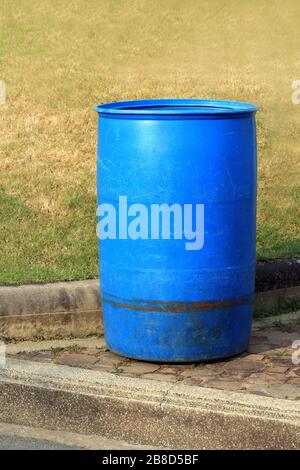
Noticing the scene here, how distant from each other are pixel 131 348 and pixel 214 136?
1.10 meters

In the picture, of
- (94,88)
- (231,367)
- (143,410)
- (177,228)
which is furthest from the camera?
(94,88)

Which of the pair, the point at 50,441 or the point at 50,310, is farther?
the point at 50,310

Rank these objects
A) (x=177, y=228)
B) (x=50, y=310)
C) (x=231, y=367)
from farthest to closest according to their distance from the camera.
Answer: (x=50, y=310), (x=231, y=367), (x=177, y=228)

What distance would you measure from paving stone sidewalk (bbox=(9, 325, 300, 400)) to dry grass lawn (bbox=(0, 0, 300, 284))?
820mm

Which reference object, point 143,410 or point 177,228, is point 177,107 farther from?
point 143,410

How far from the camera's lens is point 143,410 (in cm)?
476

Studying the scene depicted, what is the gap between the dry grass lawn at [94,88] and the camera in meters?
7.16

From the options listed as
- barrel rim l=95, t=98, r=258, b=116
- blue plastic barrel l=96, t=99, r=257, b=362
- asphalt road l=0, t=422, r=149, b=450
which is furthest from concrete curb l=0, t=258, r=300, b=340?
barrel rim l=95, t=98, r=258, b=116

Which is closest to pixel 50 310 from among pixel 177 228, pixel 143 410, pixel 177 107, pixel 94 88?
pixel 177 228

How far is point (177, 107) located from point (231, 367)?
1367 millimetres

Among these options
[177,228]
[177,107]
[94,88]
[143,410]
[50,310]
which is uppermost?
[94,88]

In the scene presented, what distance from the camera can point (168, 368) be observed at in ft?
17.3

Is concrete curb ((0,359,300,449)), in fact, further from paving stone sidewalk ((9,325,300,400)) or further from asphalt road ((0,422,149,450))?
paving stone sidewalk ((9,325,300,400))
